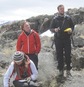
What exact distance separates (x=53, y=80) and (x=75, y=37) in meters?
5.11

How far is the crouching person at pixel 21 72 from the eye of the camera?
8.89 meters

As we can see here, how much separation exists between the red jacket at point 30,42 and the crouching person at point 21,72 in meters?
1.89

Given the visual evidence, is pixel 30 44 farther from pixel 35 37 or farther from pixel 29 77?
pixel 29 77

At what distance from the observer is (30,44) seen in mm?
10984

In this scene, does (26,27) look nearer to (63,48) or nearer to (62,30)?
(62,30)

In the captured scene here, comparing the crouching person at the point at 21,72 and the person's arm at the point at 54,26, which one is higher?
the person's arm at the point at 54,26

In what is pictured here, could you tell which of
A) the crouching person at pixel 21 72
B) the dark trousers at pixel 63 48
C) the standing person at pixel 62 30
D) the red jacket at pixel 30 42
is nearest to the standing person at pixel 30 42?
the red jacket at pixel 30 42

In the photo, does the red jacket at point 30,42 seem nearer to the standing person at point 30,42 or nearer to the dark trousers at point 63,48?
the standing person at point 30,42

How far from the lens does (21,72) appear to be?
908 centimetres

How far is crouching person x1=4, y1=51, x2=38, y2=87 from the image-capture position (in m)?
8.89

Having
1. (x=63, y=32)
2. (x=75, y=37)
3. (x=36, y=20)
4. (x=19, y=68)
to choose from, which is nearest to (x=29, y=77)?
(x=19, y=68)

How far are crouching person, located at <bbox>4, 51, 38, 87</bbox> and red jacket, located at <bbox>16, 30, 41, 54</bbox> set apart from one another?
1890 mm

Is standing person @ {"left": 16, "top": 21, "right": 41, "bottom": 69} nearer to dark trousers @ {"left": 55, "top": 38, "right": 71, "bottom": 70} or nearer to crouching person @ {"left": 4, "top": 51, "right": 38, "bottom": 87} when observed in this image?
dark trousers @ {"left": 55, "top": 38, "right": 71, "bottom": 70}

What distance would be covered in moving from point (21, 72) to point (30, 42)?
2024mm
